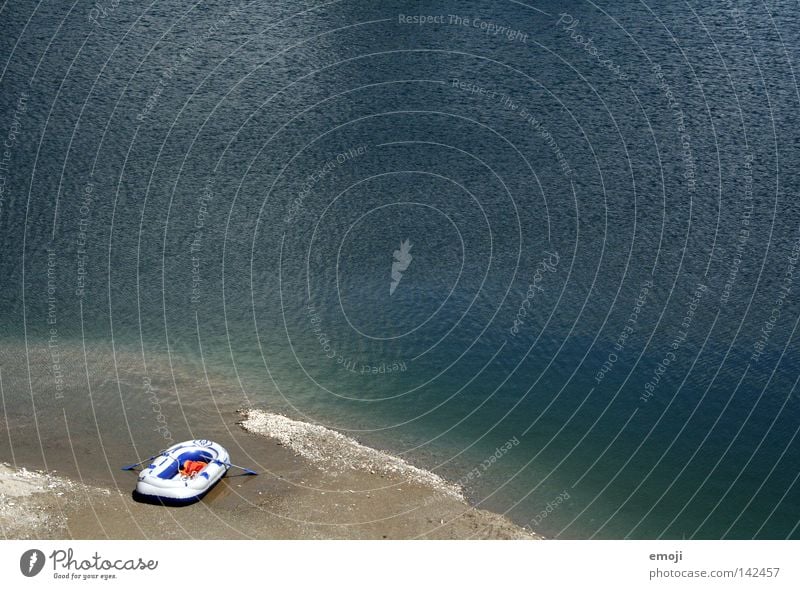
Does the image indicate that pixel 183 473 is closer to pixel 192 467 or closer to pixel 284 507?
pixel 192 467

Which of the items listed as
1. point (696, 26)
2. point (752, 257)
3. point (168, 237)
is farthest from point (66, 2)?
point (752, 257)

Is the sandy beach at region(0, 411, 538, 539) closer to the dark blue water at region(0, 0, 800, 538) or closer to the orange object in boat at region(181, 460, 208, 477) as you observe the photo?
the orange object in boat at region(181, 460, 208, 477)

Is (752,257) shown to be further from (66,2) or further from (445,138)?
(66,2)

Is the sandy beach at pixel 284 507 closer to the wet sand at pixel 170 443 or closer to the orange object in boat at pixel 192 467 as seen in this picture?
the wet sand at pixel 170 443

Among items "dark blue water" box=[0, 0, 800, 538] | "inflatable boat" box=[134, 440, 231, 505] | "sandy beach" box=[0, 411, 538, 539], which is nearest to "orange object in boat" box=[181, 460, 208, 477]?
"inflatable boat" box=[134, 440, 231, 505]

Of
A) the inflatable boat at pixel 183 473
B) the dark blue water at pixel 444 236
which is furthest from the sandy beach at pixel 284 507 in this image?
the dark blue water at pixel 444 236
